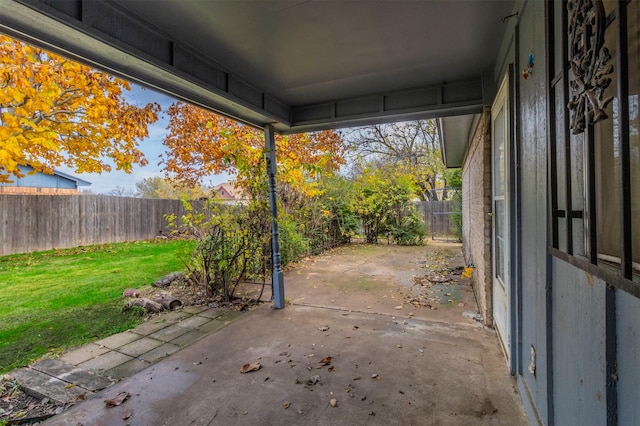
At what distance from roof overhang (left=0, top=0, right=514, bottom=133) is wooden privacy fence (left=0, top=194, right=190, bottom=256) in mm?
8203

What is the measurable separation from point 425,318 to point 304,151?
280 inches

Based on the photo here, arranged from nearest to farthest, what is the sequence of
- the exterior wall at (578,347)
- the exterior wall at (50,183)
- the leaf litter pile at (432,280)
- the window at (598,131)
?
the window at (598,131) → the exterior wall at (578,347) → the leaf litter pile at (432,280) → the exterior wall at (50,183)

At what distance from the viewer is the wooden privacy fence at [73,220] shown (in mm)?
8250

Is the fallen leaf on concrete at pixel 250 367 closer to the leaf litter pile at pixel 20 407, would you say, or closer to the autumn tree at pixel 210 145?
the leaf litter pile at pixel 20 407

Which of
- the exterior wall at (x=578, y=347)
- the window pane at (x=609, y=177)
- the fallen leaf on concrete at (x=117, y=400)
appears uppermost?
the window pane at (x=609, y=177)

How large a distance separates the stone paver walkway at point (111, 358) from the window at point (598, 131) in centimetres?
330

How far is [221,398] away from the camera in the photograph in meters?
2.36

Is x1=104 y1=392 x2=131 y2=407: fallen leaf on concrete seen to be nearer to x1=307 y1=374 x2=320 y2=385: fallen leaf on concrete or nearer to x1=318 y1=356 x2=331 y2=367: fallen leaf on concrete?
x1=307 y1=374 x2=320 y2=385: fallen leaf on concrete

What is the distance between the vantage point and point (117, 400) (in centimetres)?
232

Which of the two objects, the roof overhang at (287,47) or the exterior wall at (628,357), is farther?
the roof overhang at (287,47)

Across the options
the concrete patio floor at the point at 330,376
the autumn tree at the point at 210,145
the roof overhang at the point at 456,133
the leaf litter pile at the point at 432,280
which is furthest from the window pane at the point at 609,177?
the autumn tree at the point at 210,145

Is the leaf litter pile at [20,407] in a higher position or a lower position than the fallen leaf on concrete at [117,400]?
lower

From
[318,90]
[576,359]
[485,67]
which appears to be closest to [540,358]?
[576,359]

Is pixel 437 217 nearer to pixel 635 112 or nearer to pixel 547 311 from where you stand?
pixel 547 311
